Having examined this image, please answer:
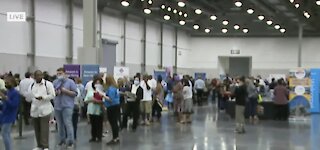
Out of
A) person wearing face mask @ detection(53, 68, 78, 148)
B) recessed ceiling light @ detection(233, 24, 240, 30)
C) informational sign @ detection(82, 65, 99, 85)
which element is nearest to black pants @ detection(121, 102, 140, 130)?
informational sign @ detection(82, 65, 99, 85)

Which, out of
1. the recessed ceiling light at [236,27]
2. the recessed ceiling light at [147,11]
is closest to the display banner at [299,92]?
the recessed ceiling light at [147,11]

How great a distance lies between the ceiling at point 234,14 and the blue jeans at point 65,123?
14.5 meters

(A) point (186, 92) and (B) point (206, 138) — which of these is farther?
(A) point (186, 92)

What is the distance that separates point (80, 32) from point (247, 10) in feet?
34.0

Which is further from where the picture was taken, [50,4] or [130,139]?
[50,4]

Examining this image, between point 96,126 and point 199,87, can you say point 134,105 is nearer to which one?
point 96,126

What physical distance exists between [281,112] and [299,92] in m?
1.92

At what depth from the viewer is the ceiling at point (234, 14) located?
2669 centimetres

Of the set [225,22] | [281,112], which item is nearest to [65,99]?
[281,112]

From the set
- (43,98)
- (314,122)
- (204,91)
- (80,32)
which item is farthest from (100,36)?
(43,98)

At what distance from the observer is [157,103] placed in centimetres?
1906

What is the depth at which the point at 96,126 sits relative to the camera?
12.8 meters

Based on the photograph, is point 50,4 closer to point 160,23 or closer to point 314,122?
point 314,122

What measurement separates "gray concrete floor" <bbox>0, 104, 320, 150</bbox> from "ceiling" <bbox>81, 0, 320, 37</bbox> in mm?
8567
